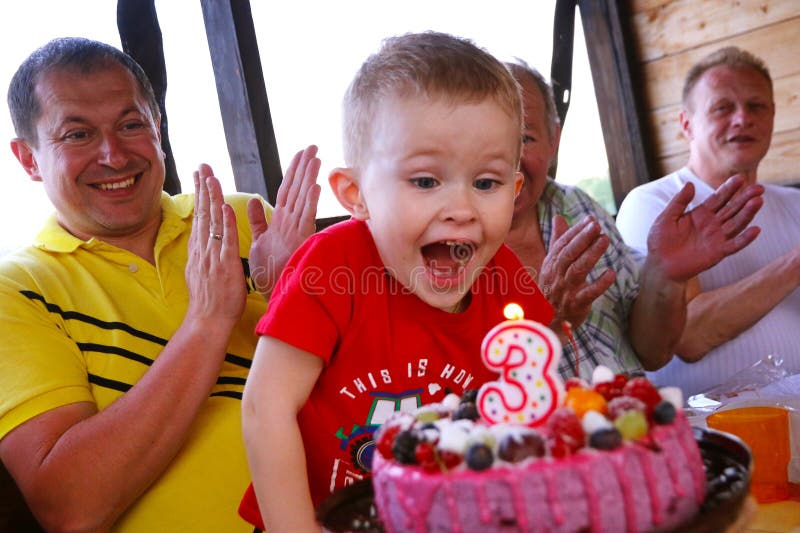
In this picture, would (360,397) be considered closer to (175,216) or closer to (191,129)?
(175,216)

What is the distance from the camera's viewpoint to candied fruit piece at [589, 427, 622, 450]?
0.83 m

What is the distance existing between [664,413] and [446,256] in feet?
1.56

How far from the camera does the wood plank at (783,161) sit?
3961 mm

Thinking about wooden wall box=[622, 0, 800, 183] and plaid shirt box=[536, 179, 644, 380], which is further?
wooden wall box=[622, 0, 800, 183]

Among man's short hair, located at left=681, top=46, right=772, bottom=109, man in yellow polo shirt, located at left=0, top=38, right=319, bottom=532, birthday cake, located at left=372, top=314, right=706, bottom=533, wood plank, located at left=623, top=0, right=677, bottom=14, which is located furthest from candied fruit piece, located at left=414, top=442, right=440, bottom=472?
wood plank, located at left=623, top=0, right=677, bottom=14

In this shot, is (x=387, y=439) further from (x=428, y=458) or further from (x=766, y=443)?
(x=766, y=443)

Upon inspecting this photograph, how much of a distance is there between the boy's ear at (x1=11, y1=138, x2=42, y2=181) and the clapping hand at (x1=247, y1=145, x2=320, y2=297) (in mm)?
552

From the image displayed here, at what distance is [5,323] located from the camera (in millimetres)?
1627

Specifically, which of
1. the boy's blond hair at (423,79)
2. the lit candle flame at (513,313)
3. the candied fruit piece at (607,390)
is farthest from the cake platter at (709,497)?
the boy's blond hair at (423,79)

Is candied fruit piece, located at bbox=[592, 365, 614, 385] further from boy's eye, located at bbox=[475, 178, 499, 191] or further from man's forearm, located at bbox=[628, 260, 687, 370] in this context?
man's forearm, located at bbox=[628, 260, 687, 370]

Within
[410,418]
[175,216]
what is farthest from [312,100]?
[410,418]

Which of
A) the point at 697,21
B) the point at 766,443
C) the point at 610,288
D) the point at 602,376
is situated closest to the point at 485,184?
the point at 602,376

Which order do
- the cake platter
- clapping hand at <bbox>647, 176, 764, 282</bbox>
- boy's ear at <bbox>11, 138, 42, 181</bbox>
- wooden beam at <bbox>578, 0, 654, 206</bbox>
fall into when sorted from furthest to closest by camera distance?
wooden beam at <bbox>578, 0, 654, 206</bbox> < clapping hand at <bbox>647, 176, 764, 282</bbox> < boy's ear at <bbox>11, 138, 42, 181</bbox> < the cake platter

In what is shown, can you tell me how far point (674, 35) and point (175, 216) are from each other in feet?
9.71
